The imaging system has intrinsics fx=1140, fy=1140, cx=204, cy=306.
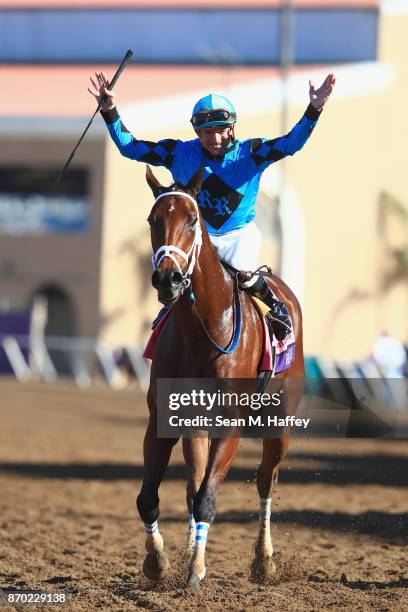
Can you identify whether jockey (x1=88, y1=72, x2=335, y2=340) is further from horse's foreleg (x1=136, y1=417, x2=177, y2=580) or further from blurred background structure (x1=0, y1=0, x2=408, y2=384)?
blurred background structure (x1=0, y1=0, x2=408, y2=384)

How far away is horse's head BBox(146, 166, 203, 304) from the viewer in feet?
18.4

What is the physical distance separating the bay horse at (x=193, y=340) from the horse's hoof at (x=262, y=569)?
0.72m

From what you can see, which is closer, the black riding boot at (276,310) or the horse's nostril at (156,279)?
the horse's nostril at (156,279)

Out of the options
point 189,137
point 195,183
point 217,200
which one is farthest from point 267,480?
point 189,137

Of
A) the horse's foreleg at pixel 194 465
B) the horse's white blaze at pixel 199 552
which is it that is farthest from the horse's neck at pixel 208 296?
the horse's white blaze at pixel 199 552

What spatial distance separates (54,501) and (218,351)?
4.85 m

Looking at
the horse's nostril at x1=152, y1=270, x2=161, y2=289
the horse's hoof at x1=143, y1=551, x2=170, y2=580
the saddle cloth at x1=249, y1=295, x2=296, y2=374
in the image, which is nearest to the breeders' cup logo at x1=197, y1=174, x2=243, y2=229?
the saddle cloth at x1=249, y1=295, x2=296, y2=374

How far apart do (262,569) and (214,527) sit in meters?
2.38

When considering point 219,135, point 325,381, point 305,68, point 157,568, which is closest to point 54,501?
point 325,381

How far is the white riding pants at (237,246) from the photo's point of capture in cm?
676

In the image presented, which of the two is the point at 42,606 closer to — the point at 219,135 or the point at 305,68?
the point at 219,135

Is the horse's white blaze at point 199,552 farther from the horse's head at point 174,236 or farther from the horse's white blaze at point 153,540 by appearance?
the horse's head at point 174,236

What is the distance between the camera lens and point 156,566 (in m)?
6.39

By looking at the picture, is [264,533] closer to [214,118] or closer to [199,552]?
[199,552]
